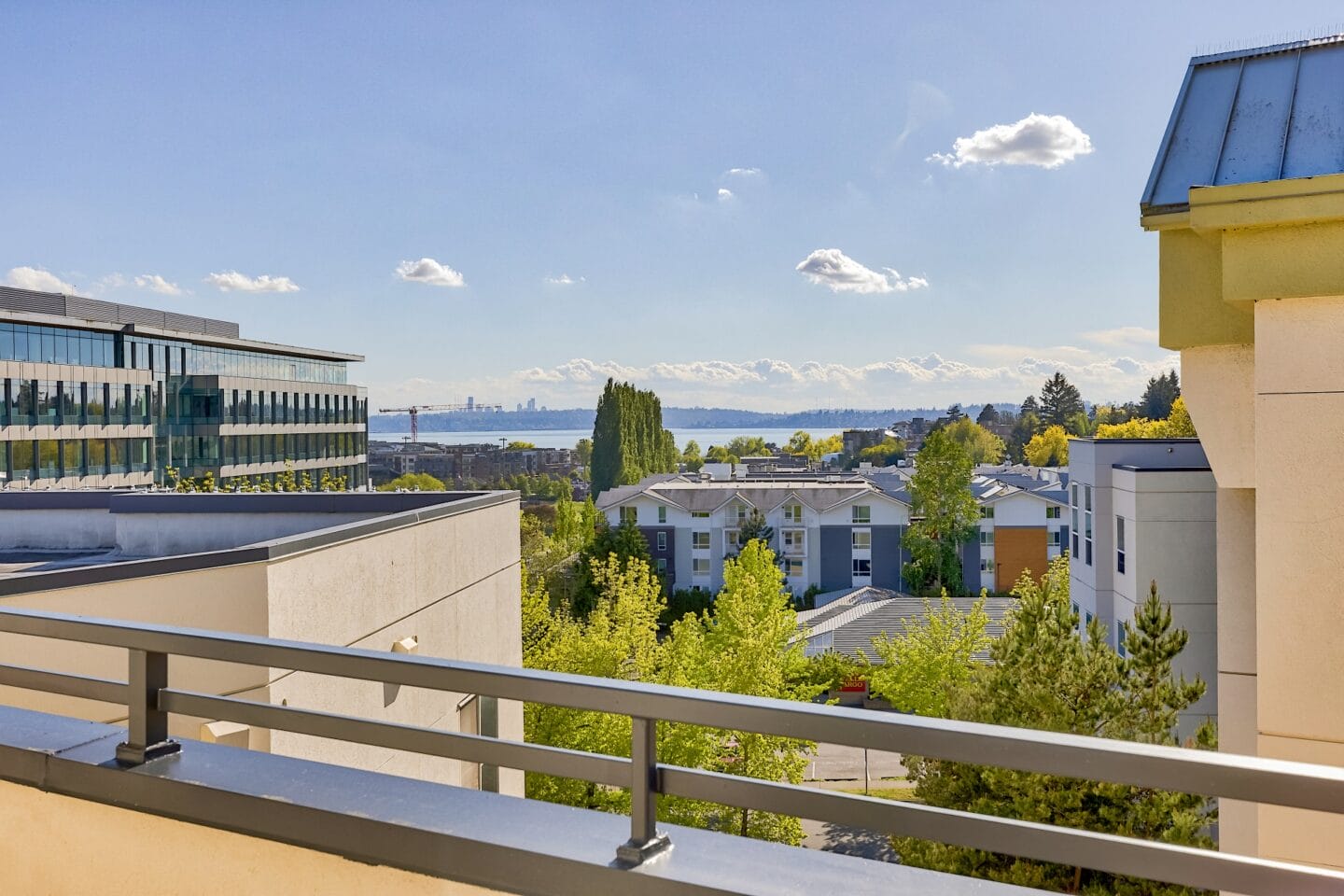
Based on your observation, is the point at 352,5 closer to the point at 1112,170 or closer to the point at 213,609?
the point at 213,609

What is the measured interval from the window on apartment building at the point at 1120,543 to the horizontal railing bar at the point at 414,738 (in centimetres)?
1867

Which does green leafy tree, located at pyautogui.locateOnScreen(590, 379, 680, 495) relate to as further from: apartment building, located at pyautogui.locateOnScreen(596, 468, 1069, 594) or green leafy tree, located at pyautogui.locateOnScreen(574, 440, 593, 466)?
green leafy tree, located at pyautogui.locateOnScreen(574, 440, 593, 466)

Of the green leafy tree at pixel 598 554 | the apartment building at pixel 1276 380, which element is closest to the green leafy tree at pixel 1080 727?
the apartment building at pixel 1276 380

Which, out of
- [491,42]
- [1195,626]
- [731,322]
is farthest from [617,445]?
[731,322]

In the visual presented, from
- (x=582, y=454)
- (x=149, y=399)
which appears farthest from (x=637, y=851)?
(x=582, y=454)

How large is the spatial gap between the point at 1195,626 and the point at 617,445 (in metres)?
68.2

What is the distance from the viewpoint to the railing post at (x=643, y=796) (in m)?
1.79

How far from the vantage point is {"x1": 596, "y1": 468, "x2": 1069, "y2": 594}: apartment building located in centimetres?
5762

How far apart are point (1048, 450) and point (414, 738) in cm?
12751

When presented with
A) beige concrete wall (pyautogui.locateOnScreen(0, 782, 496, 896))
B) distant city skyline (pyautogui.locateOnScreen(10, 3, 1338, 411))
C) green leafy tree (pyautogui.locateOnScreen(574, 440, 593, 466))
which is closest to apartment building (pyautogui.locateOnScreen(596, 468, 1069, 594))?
distant city skyline (pyautogui.locateOnScreen(10, 3, 1338, 411))

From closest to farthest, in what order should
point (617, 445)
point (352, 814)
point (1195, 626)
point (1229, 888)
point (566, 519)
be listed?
point (1229, 888) → point (352, 814) → point (1195, 626) → point (566, 519) → point (617, 445)

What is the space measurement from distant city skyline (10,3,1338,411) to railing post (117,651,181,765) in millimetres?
4769

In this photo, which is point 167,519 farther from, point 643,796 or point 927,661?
point 927,661

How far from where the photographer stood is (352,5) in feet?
108
